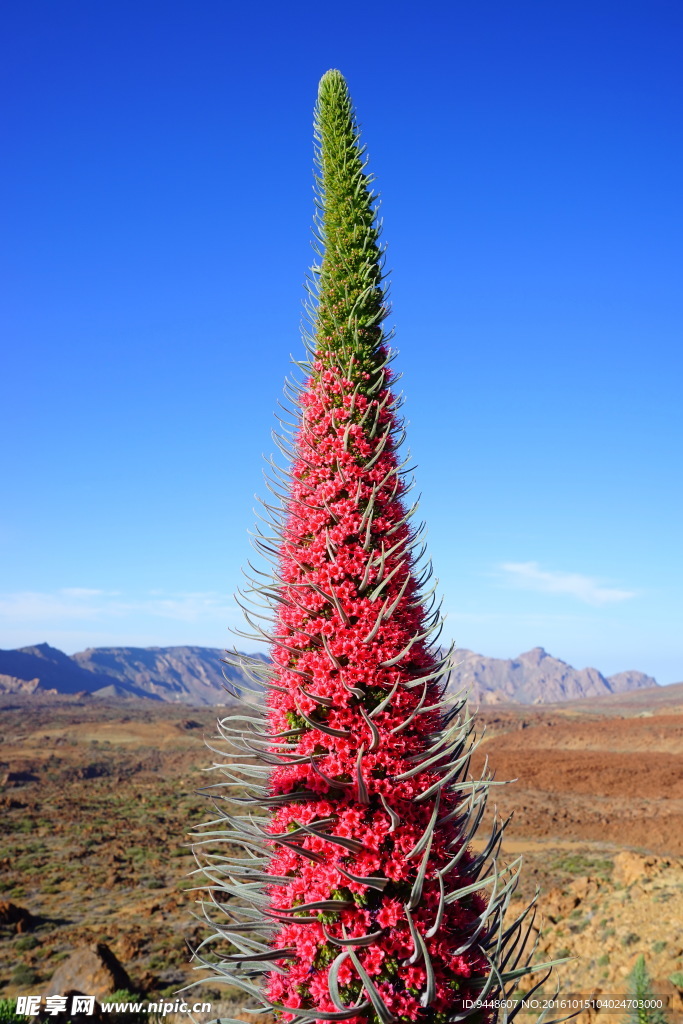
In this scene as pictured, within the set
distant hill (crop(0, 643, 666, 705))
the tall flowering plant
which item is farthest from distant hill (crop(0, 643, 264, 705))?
the tall flowering plant

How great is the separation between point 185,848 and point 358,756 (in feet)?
99.1

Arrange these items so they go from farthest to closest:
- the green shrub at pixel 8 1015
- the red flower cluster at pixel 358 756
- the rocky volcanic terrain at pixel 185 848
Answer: the rocky volcanic terrain at pixel 185 848
the green shrub at pixel 8 1015
the red flower cluster at pixel 358 756

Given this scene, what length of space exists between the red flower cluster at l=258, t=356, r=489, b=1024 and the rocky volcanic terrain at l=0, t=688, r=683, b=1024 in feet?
3.05

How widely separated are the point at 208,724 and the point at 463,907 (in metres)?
75.6

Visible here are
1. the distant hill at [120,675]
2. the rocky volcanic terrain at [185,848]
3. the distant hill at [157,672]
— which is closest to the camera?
the rocky volcanic terrain at [185,848]

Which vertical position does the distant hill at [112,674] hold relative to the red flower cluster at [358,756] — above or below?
below

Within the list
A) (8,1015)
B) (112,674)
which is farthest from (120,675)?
(8,1015)

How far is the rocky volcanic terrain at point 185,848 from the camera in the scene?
45.6 feet

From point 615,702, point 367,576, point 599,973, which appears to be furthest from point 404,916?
point 615,702

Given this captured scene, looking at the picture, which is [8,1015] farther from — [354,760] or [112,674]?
[112,674]

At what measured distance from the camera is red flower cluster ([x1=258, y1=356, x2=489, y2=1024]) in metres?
2.10

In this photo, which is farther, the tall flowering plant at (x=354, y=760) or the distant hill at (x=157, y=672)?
the distant hill at (x=157, y=672)

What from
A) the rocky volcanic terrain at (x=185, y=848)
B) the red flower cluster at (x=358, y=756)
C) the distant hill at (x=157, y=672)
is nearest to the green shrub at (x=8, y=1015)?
the rocky volcanic terrain at (x=185, y=848)

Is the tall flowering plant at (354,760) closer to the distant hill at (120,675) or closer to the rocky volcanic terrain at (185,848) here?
the rocky volcanic terrain at (185,848)
